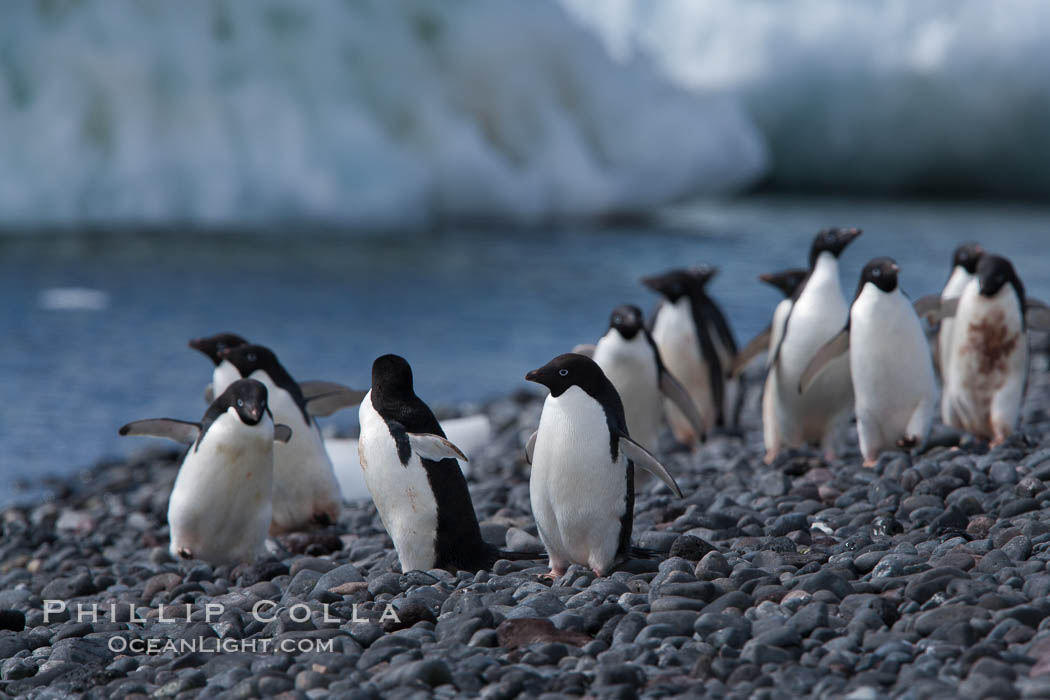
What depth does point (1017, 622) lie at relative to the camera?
276cm

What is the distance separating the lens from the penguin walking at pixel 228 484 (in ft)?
14.3

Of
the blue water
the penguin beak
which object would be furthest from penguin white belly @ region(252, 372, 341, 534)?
the blue water

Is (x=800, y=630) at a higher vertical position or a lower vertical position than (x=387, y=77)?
lower

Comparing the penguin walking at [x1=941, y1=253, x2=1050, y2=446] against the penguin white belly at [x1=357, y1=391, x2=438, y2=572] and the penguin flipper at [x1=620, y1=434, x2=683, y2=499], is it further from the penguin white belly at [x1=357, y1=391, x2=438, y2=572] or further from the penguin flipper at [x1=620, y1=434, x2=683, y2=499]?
the penguin white belly at [x1=357, y1=391, x2=438, y2=572]

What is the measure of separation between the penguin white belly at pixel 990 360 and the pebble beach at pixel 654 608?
0.38 metres

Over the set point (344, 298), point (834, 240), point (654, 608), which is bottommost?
point (654, 608)

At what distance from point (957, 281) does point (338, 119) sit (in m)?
14.0

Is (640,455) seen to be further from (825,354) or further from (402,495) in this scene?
(825,354)

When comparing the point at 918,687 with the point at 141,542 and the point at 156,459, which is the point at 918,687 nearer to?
the point at 141,542

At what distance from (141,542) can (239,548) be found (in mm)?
1157

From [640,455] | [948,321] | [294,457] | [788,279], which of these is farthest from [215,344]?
[948,321]

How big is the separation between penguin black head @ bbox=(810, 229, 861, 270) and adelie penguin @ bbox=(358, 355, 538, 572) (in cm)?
257

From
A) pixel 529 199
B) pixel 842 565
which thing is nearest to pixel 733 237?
pixel 529 199

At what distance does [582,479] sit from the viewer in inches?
141
